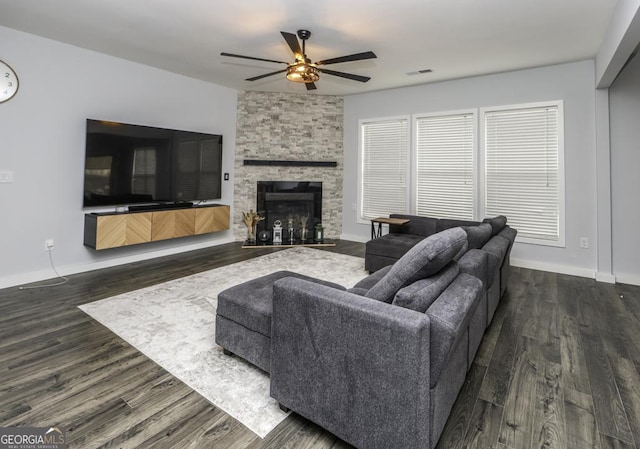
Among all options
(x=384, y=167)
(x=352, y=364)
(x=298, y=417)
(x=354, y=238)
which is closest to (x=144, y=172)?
(x=354, y=238)

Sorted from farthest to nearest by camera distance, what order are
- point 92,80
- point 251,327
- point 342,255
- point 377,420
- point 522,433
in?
point 342,255 → point 92,80 → point 251,327 → point 522,433 → point 377,420

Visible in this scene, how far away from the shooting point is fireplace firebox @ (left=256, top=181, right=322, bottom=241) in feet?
20.7

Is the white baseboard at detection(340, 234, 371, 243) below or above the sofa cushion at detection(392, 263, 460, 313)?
above

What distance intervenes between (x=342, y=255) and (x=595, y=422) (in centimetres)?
377

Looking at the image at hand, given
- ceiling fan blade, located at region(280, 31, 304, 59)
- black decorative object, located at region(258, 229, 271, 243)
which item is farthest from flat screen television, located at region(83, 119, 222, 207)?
ceiling fan blade, located at region(280, 31, 304, 59)

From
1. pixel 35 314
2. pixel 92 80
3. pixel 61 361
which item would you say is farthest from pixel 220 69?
pixel 61 361


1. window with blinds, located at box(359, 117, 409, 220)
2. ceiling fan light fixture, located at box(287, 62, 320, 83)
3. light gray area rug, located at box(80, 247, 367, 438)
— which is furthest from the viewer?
window with blinds, located at box(359, 117, 409, 220)

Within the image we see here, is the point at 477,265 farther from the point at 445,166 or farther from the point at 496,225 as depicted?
the point at 445,166

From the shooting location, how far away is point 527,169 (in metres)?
4.72

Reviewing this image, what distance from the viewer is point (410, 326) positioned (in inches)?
49.6

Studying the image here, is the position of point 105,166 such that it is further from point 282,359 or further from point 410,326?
point 410,326

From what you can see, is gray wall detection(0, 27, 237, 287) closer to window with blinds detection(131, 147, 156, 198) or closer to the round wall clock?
the round wall clock

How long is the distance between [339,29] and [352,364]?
3.40 m

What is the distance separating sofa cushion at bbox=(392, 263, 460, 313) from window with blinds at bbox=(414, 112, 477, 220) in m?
3.99
